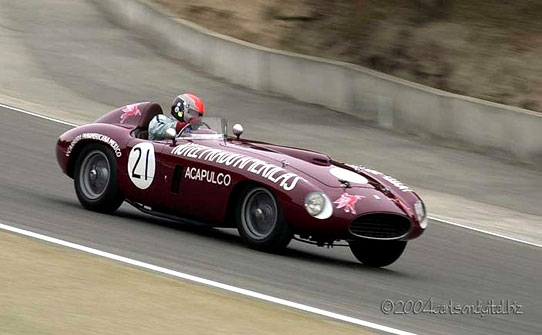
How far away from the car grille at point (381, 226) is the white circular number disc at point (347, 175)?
45 cm

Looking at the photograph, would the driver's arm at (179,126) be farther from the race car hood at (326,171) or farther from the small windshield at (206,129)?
the race car hood at (326,171)

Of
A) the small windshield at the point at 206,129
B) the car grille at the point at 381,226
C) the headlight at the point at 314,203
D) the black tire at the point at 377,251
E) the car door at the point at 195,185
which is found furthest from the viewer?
the small windshield at the point at 206,129

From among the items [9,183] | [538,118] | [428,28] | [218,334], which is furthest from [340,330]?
→ [428,28]

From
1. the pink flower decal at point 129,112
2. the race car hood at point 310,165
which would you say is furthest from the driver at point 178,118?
the race car hood at point 310,165

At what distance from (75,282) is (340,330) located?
73.4 inches

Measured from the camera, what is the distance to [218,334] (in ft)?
24.0

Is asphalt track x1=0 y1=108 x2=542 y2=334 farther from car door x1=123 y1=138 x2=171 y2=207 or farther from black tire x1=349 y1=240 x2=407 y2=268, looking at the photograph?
car door x1=123 y1=138 x2=171 y2=207

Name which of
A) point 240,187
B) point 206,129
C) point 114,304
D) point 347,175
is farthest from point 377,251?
point 114,304

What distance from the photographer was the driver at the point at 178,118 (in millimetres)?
11969

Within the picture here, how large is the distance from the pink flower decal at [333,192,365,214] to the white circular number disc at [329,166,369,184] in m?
0.32

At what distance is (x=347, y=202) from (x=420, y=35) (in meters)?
12.9

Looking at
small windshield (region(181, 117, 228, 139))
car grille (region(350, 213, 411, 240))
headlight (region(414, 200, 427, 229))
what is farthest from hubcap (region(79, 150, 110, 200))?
headlight (region(414, 200, 427, 229))

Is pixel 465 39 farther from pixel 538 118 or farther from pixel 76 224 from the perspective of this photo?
pixel 76 224

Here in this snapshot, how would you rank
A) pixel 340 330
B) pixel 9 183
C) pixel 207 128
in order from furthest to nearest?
pixel 9 183
pixel 207 128
pixel 340 330
